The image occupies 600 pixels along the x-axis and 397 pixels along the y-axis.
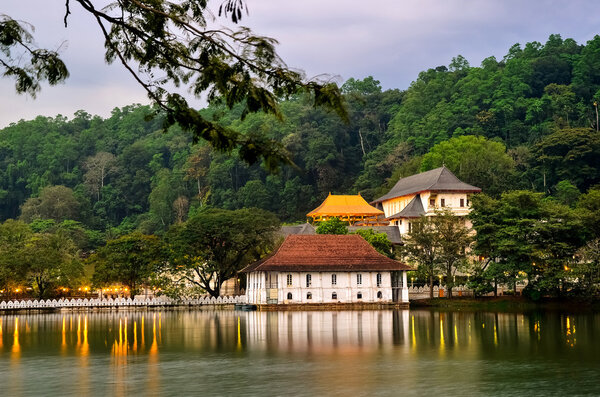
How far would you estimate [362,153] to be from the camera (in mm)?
122188

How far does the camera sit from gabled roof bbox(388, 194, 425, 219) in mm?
75312

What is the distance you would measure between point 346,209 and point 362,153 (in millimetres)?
39539

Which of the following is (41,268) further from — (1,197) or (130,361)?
(1,197)

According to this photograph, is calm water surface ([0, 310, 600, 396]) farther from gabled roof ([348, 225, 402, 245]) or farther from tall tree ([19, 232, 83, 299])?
gabled roof ([348, 225, 402, 245])

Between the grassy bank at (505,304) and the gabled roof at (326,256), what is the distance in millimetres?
3397

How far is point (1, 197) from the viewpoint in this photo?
438 feet

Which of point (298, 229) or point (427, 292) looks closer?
point (427, 292)

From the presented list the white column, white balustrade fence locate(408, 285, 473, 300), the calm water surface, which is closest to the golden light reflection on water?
the calm water surface

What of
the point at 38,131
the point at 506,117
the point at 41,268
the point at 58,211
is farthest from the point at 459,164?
the point at 38,131

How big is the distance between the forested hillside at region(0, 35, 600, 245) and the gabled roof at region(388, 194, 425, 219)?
8520 millimetres

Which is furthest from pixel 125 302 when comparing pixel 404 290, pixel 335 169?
pixel 335 169

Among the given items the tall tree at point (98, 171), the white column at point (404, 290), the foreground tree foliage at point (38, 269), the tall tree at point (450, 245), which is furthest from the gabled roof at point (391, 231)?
the tall tree at point (98, 171)

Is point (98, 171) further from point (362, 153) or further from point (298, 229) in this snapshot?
point (298, 229)

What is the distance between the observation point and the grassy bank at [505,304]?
2119 inches
